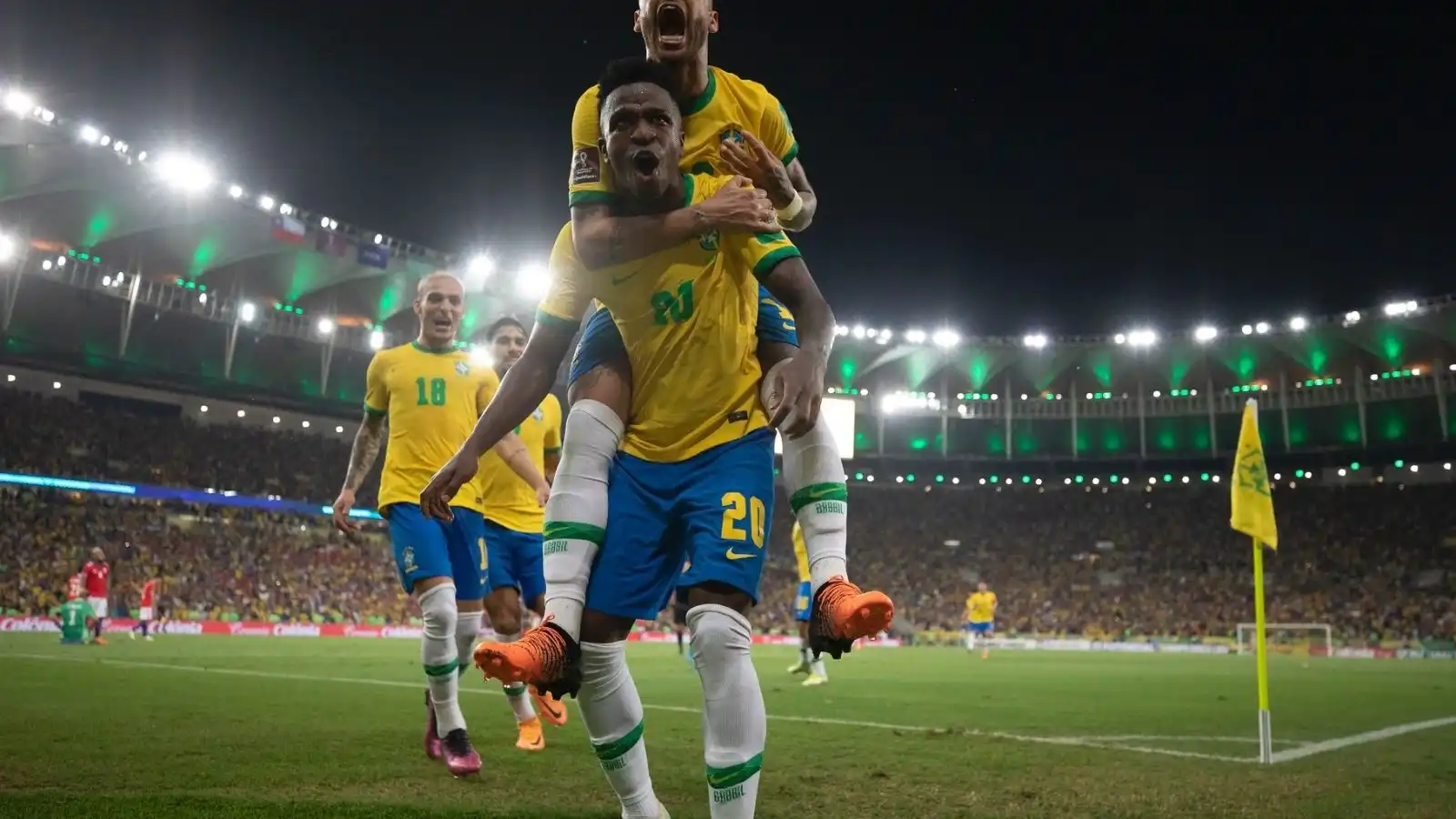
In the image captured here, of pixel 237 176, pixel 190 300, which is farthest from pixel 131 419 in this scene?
pixel 237 176

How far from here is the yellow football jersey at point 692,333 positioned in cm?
339

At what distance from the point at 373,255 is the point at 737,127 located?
40679mm

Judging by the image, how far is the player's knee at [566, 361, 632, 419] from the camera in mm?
3473

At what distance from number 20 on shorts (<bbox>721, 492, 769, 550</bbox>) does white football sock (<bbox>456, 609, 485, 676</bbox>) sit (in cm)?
419

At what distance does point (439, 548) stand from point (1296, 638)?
137 ft

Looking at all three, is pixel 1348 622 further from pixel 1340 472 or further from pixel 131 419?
pixel 131 419

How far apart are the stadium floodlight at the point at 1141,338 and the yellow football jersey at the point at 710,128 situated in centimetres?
5219

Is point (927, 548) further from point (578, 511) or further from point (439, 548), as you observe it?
point (578, 511)

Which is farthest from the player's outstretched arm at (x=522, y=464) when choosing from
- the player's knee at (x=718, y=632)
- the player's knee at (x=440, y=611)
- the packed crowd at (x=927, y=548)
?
the packed crowd at (x=927, y=548)

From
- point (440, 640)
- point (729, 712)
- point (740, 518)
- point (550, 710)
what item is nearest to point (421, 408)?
point (440, 640)

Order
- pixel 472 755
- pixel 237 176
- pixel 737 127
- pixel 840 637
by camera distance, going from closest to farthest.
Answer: pixel 840 637 < pixel 737 127 < pixel 472 755 < pixel 237 176

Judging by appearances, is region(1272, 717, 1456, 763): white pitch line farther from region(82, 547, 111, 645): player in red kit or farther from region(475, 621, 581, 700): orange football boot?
region(82, 547, 111, 645): player in red kit

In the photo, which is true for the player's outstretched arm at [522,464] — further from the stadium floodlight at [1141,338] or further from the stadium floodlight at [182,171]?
the stadium floodlight at [1141,338]

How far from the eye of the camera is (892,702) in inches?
449
